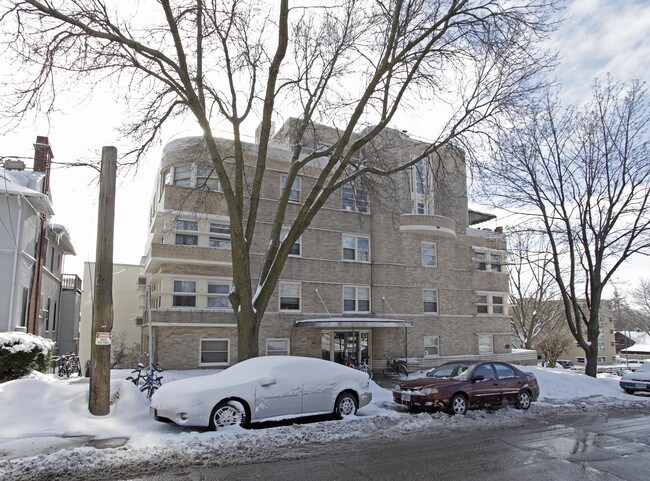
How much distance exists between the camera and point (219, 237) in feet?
72.3

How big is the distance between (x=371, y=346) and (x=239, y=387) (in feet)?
55.8

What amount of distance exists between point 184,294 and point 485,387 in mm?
12996

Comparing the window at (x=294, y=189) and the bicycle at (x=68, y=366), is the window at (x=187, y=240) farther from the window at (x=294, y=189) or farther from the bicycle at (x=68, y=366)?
the bicycle at (x=68, y=366)

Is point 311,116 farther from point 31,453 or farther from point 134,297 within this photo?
point 134,297

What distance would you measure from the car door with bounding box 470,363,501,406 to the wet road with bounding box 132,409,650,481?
4.87 ft

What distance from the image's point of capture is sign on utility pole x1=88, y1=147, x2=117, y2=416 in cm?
1002

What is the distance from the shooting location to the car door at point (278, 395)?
9571mm

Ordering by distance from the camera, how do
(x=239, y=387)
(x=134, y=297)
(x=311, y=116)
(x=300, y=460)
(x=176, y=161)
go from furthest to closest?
(x=134, y=297)
(x=176, y=161)
(x=311, y=116)
(x=239, y=387)
(x=300, y=460)

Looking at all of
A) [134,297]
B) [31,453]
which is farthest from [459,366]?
[134,297]

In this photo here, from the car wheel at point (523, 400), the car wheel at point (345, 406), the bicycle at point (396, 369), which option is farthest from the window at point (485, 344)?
the car wheel at point (345, 406)

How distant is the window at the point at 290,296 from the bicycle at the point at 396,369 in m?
5.20

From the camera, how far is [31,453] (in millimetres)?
7562

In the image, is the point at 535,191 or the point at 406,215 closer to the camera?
the point at 535,191

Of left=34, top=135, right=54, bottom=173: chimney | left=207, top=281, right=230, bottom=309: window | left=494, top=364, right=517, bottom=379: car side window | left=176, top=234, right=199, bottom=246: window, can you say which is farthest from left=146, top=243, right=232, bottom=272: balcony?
left=494, top=364, right=517, bottom=379: car side window
